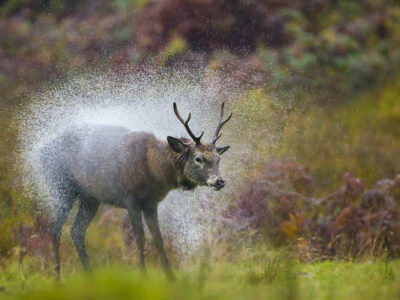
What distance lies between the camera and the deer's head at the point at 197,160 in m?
4.94

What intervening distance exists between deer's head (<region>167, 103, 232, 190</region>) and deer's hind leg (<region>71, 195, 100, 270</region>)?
1.40 m

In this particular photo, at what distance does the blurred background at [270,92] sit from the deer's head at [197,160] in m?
1.30

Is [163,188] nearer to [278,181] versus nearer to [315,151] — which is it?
[278,181]

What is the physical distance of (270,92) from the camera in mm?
9891

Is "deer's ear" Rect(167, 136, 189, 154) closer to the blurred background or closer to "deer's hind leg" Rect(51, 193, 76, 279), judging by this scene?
the blurred background

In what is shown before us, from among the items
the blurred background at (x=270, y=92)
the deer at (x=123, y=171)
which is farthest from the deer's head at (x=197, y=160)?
the blurred background at (x=270, y=92)

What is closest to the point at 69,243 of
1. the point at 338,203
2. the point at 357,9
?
the point at 338,203

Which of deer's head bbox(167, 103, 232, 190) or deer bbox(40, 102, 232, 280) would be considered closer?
deer's head bbox(167, 103, 232, 190)

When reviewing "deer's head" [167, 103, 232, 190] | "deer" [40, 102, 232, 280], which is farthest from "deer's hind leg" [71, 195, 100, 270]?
"deer's head" [167, 103, 232, 190]

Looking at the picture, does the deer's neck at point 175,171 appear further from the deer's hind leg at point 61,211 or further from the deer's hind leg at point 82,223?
the deer's hind leg at point 61,211

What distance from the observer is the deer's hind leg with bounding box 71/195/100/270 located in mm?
6016

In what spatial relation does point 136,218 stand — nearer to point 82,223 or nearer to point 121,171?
point 121,171

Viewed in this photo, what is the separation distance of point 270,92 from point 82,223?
4880 mm

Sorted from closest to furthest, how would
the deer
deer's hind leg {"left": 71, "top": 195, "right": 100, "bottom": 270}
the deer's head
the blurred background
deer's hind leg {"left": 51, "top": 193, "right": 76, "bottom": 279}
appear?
the deer's head → the deer → deer's hind leg {"left": 71, "top": 195, "right": 100, "bottom": 270} → deer's hind leg {"left": 51, "top": 193, "right": 76, "bottom": 279} → the blurred background
